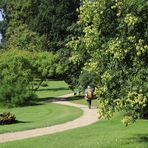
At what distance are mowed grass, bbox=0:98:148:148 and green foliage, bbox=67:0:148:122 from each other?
6.86 ft

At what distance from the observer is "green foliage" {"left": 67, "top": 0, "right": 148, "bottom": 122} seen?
15812 millimetres

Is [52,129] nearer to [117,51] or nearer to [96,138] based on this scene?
[96,138]

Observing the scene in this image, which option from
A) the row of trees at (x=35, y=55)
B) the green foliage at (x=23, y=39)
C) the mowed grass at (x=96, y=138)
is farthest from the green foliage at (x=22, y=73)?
the green foliage at (x=23, y=39)

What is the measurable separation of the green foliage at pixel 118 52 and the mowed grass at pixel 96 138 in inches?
82.3

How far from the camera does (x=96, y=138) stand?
67.0ft

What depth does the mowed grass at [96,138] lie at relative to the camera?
1831cm

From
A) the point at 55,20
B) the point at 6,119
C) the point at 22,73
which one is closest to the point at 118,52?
the point at 6,119

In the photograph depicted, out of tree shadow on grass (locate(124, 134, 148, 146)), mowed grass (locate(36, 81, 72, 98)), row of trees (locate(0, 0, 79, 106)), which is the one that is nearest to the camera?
tree shadow on grass (locate(124, 134, 148, 146))

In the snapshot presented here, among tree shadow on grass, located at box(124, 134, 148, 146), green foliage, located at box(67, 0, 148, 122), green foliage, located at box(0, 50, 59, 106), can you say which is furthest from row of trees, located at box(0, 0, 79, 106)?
green foliage, located at box(67, 0, 148, 122)

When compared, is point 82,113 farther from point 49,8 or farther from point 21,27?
point 21,27

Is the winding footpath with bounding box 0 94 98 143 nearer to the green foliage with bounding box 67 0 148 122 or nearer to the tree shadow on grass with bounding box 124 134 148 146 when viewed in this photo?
the tree shadow on grass with bounding box 124 134 148 146

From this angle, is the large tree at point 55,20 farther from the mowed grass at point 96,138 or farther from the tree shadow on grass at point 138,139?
the tree shadow on grass at point 138,139

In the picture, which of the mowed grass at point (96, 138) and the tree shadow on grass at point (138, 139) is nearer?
the mowed grass at point (96, 138)

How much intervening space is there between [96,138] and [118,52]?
561 cm
